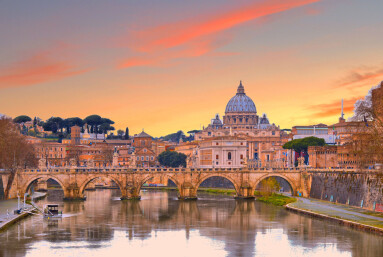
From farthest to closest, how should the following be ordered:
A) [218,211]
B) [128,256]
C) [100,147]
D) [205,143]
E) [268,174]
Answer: [100,147] → [205,143] → [268,174] → [218,211] → [128,256]

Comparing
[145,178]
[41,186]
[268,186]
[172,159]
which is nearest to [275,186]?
[268,186]

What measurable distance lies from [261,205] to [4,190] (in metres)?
32.1

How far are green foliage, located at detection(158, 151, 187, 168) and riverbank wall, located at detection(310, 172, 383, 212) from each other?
80.4 meters

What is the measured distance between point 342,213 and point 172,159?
106m

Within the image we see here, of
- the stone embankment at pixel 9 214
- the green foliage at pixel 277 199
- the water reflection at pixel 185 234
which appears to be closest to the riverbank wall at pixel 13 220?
the stone embankment at pixel 9 214

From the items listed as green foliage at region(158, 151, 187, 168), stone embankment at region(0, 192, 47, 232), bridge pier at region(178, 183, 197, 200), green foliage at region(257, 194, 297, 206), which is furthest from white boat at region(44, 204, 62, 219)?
green foliage at region(158, 151, 187, 168)

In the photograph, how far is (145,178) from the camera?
92.5 m

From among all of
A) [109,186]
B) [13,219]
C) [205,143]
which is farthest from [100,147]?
[13,219]

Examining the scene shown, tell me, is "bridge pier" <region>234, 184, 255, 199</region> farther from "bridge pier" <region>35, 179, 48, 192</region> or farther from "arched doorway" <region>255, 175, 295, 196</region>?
"bridge pier" <region>35, 179, 48, 192</region>

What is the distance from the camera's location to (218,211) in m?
77.7

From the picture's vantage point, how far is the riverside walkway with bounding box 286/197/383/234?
187 ft

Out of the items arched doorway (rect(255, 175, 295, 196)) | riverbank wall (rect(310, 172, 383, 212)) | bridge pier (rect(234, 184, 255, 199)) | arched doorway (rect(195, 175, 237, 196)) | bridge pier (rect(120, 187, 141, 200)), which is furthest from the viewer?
arched doorway (rect(195, 175, 237, 196))

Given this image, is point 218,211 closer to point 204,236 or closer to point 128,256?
point 204,236

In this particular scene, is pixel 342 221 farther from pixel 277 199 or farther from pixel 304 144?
pixel 304 144
